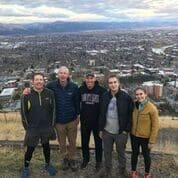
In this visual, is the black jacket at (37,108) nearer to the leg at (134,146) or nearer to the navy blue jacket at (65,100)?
the navy blue jacket at (65,100)

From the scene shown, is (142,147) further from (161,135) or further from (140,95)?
(161,135)

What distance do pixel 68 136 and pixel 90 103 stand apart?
72 cm

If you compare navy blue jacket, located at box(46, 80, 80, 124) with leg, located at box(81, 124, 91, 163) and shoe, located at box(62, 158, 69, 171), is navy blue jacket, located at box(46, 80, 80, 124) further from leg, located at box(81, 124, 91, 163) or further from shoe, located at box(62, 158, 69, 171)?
shoe, located at box(62, 158, 69, 171)

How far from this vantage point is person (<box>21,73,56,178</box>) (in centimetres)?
586

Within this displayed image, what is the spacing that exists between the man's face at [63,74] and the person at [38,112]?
241 mm

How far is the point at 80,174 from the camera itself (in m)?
6.39

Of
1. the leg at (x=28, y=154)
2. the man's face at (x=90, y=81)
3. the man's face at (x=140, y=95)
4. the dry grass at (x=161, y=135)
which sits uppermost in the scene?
the man's face at (x=90, y=81)

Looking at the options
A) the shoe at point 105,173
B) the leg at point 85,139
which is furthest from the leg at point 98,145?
the shoe at point 105,173

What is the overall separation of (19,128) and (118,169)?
475 cm

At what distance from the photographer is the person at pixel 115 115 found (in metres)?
5.74

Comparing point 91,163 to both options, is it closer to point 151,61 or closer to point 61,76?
point 61,76

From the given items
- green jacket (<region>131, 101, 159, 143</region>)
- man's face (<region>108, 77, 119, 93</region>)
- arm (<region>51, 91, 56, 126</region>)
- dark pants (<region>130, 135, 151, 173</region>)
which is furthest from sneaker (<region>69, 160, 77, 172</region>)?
man's face (<region>108, 77, 119, 93</region>)

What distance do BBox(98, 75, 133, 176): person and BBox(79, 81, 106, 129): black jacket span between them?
0.63ft

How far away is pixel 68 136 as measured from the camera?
646cm
